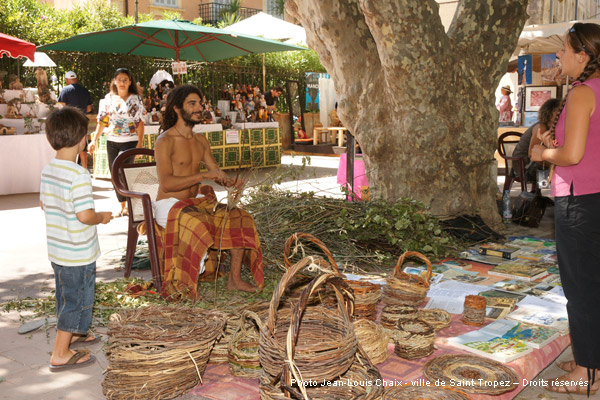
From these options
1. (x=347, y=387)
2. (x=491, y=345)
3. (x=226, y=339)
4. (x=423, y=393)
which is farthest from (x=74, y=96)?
(x=423, y=393)

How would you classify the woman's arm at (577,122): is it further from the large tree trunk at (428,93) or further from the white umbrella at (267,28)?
the white umbrella at (267,28)

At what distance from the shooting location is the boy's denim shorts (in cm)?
329

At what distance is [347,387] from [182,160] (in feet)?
8.55

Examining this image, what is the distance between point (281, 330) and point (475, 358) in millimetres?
1095

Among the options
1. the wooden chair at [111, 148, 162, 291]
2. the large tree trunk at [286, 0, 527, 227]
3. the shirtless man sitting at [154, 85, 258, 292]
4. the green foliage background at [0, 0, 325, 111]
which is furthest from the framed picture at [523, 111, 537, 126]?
the shirtless man sitting at [154, 85, 258, 292]

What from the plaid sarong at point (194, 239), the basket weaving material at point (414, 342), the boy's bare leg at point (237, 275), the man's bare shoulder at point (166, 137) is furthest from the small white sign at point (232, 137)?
the basket weaving material at point (414, 342)

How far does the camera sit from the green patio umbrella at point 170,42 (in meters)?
9.56

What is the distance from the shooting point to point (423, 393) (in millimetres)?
2734

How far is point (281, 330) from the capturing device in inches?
121

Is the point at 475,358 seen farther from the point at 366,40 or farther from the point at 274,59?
the point at 274,59

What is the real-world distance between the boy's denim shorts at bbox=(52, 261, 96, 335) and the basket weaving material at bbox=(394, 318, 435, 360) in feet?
→ 5.97

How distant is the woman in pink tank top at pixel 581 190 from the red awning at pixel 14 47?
9318 millimetres

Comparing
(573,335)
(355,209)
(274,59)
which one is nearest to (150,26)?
(355,209)

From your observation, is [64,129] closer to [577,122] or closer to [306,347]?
[306,347]
